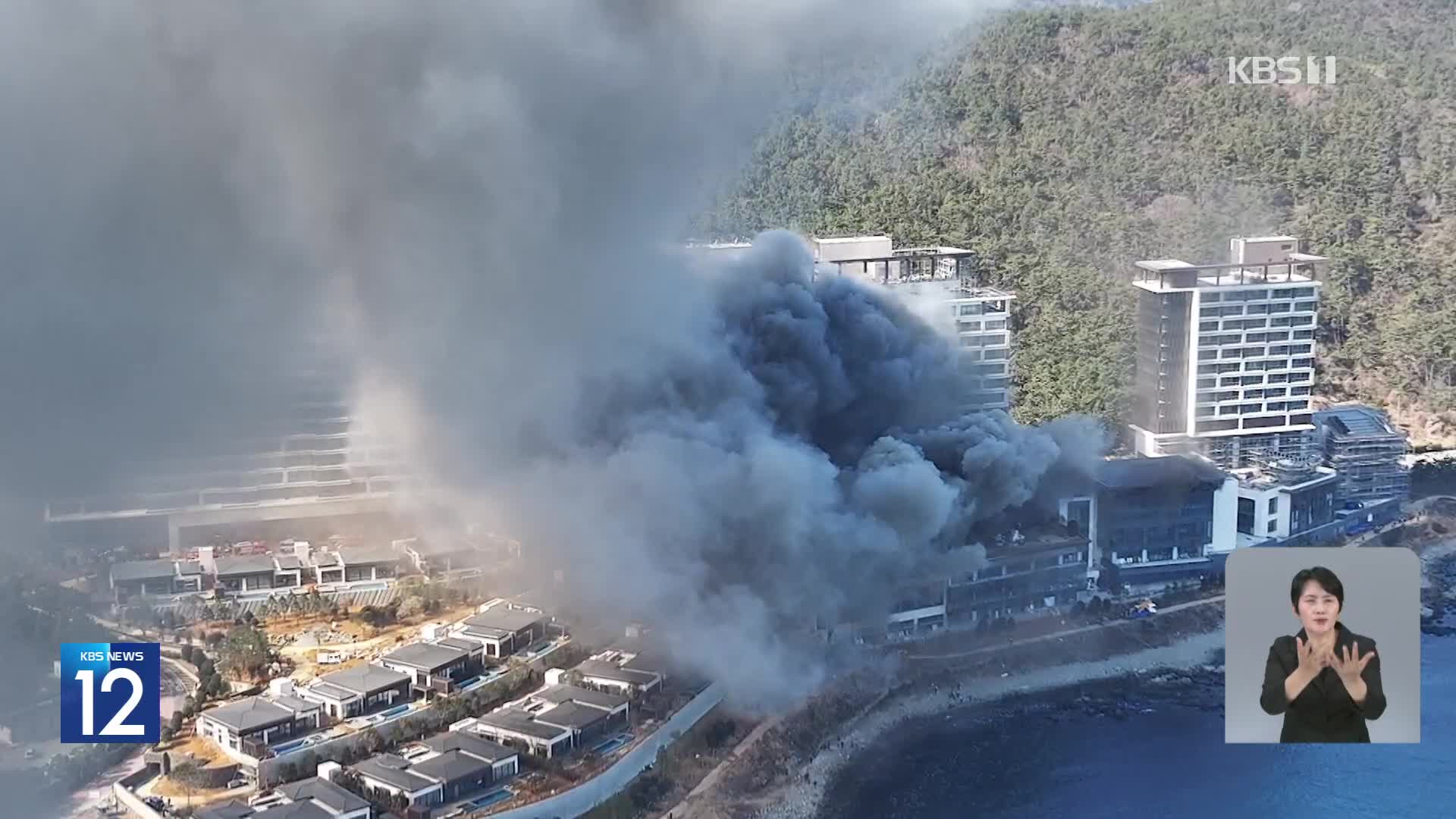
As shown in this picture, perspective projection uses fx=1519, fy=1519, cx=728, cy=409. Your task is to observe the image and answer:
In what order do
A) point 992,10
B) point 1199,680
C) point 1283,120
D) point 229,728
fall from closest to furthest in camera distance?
1. point 229,728
2. point 1199,680
3. point 1283,120
4. point 992,10

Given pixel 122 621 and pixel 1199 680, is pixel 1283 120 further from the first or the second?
pixel 122 621

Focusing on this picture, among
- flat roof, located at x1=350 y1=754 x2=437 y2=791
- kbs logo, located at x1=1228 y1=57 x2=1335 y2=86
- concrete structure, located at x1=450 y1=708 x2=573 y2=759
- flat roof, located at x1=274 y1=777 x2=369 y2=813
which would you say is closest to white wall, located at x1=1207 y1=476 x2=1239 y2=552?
concrete structure, located at x1=450 y1=708 x2=573 y2=759

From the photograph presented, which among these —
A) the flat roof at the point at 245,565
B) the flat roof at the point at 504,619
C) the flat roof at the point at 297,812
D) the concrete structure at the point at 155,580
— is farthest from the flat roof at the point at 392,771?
the concrete structure at the point at 155,580

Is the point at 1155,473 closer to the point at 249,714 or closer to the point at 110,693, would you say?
the point at 249,714

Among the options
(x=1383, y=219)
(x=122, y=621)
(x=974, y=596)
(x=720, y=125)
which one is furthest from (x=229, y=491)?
(x=1383, y=219)

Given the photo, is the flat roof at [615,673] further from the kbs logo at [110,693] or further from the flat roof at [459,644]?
the kbs logo at [110,693]

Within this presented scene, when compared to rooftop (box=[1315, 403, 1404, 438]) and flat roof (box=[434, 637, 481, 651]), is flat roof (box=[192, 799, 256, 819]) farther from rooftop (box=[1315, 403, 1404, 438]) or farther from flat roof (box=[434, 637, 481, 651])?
rooftop (box=[1315, 403, 1404, 438])

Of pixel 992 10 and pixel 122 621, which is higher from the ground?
pixel 992 10
